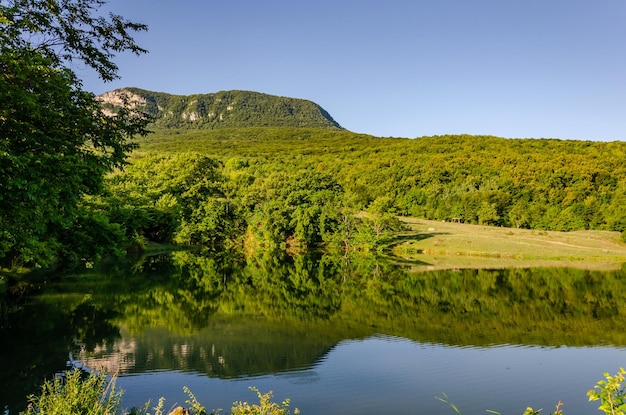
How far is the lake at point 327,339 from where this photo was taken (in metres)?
15.3

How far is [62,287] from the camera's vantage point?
31984 mm

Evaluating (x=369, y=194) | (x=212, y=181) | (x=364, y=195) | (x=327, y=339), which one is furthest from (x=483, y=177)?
(x=327, y=339)

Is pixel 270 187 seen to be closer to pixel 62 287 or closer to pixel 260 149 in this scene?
pixel 62 287

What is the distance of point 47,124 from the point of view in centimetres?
1225

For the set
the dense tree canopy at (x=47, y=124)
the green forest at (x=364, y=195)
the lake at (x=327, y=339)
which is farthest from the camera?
the green forest at (x=364, y=195)

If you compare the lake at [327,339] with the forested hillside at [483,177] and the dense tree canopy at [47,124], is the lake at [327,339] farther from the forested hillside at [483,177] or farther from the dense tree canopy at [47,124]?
the forested hillside at [483,177]

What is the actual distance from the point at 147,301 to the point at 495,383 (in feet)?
68.6

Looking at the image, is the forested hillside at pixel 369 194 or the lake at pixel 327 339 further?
the forested hillside at pixel 369 194

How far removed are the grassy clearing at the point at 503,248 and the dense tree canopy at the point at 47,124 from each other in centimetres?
3862

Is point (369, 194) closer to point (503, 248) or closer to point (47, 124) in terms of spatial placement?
point (503, 248)

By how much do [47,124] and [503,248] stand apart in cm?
5768

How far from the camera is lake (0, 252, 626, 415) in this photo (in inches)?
603

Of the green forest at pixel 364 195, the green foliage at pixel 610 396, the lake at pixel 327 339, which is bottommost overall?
the lake at pixel 327 339

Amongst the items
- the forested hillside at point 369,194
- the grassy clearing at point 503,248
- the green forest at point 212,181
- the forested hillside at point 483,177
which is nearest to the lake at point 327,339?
the green forest at point 212,181
